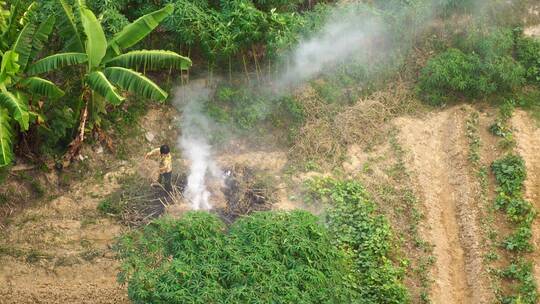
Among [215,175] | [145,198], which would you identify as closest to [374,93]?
[215,175]

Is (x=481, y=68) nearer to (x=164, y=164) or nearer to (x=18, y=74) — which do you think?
(x=164, y=164)

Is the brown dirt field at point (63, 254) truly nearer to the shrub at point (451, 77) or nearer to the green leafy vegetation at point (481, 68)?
the shrub at point (451, 77)

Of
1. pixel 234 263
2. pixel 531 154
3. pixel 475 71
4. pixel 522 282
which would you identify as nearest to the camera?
pixel 234 263

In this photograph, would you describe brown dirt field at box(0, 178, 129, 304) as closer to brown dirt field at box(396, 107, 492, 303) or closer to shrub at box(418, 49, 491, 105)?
brown dirt field at box(396, 107, 492, 303)

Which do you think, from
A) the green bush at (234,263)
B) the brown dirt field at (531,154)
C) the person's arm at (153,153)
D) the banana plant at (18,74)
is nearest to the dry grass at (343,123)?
the brown dirt field at (531,154)

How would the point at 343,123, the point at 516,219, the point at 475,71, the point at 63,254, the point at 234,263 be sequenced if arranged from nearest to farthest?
the point at 234,263
the point at 63,254
the point at 516,219
the point at 343,123
the point at 475,71

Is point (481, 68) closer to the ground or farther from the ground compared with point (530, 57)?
closer to the ground

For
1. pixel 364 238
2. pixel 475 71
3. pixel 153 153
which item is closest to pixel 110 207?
pixel 153 153

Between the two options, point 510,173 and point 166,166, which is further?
point 510,173
